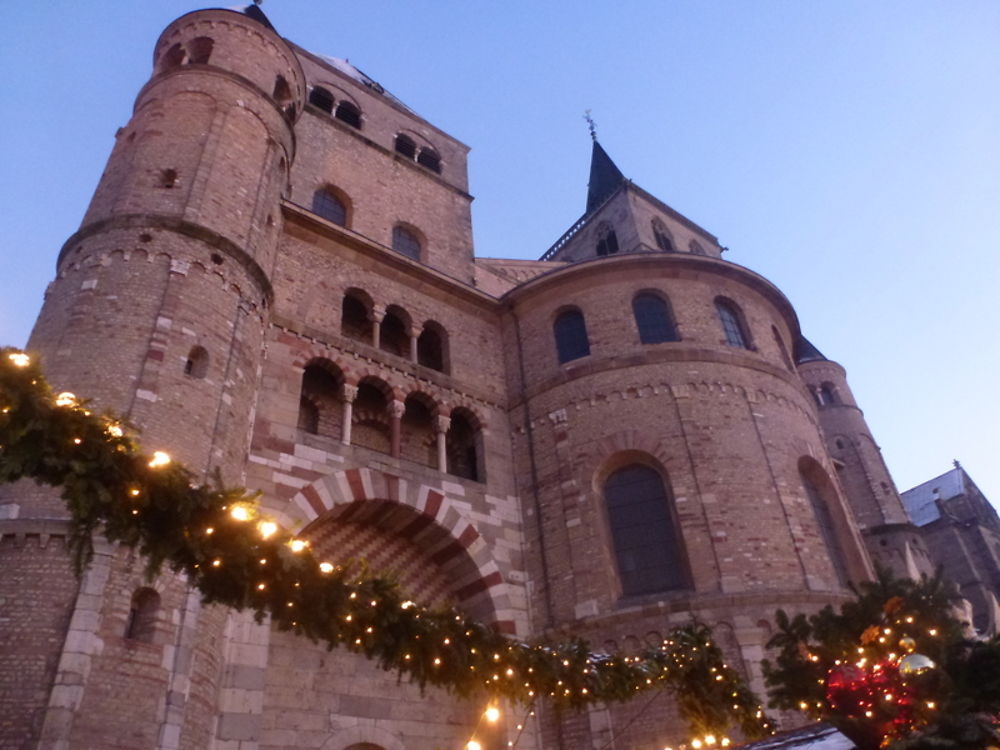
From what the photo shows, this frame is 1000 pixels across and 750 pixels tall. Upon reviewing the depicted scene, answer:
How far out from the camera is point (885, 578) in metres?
9.58

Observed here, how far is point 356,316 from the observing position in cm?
1794

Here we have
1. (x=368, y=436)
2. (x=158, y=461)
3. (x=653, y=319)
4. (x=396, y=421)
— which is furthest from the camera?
(x=653, y=319)

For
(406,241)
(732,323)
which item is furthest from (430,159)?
(732,323)

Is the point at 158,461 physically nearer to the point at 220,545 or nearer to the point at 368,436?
the point at 220,545

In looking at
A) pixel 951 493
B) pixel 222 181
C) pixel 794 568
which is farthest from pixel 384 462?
pixel 951 493

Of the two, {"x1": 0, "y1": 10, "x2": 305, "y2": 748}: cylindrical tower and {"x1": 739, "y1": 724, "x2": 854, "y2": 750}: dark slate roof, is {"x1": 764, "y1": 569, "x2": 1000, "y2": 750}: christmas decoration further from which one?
{"x1": 0, "y1": 10, "x2": 305, "y2": 748}: cylindrical tower

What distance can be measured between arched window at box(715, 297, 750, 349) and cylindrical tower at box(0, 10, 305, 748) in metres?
10.3

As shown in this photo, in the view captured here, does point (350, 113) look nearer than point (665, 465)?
No

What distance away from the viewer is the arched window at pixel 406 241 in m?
21.5

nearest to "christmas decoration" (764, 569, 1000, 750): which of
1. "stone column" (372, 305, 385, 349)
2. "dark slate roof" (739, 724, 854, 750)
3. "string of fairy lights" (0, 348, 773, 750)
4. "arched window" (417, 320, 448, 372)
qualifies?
"dark slate roof" (739, 724, 854, 750)

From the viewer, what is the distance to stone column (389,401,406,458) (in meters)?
15.2

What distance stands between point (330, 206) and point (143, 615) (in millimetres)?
13480

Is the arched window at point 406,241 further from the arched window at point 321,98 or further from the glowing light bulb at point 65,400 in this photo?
the glowing light bulb at point 65,400

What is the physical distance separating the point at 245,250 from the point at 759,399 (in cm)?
1087
